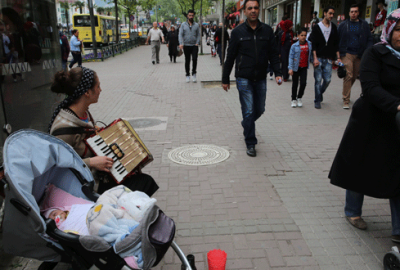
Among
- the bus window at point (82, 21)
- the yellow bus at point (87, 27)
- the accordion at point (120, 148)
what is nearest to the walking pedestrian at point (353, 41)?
the accordion at point (120, 148)

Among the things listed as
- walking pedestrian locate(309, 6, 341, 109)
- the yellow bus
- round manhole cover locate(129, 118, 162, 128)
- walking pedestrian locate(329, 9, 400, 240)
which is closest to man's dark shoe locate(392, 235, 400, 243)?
walking pedestrian locate(329, 9, 400, 240)

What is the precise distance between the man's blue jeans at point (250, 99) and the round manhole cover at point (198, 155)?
1.56 feet

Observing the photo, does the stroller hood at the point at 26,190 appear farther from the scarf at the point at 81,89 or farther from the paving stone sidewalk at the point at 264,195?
the paving stone sidewalk at the point at 264,195

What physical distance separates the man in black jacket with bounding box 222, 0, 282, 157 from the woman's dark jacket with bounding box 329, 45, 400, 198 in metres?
2.27

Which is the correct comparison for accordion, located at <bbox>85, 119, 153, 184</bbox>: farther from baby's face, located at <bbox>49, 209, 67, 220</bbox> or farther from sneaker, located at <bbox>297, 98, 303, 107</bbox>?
sneaker, located at <bbox>297, 98, 303, 107</bbox>

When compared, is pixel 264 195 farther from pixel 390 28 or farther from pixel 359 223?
pixel 390 28

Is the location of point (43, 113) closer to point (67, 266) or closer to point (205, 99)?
point (67, 266)

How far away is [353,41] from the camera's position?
7605 millimetres

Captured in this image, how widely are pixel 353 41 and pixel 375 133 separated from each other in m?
5.39

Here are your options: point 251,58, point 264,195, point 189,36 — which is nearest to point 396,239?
point 264,195

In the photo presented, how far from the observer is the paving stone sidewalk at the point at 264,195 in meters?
3.01

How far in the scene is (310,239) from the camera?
3207 mm

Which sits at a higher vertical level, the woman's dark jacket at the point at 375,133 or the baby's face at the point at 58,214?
the woman's dark jacket at the point at 375,133

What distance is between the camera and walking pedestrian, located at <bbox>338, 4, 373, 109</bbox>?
756 centimetres
